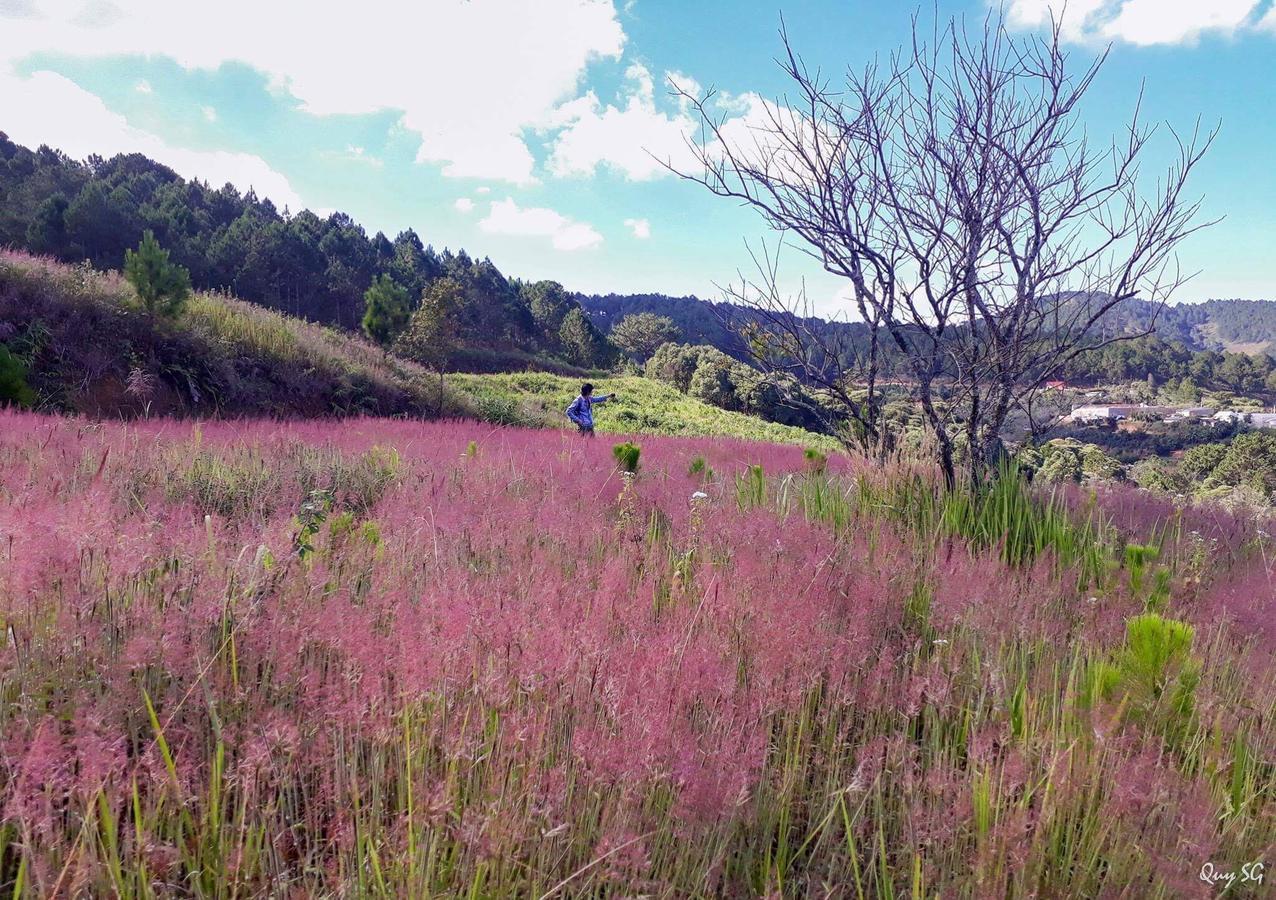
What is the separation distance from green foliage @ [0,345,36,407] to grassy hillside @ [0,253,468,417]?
36 centimetres

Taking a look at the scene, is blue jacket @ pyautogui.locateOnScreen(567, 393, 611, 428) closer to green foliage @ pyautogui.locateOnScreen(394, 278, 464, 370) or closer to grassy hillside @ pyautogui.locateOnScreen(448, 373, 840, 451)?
grassy hillside @ pyautogui.locateOnScreen(448, 373, 840, 451)

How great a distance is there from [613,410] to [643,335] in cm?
5960

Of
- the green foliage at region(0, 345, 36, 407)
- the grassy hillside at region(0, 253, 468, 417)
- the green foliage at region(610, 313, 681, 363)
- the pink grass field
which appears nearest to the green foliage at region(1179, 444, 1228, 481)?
the grassy hillside at region(0, 253, 468, 417)

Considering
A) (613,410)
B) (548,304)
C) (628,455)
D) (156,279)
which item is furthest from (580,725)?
(548,304)

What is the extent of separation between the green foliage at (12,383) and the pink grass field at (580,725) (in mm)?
8125

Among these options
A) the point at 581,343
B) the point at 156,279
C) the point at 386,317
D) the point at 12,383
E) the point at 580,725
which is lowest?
the point at 580,725

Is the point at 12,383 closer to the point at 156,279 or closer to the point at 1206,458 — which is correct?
the point at 156,279

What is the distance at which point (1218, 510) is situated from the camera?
6.26 metres

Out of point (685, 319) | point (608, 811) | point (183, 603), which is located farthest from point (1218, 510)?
point (685, 319)

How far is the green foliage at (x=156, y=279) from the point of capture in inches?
455

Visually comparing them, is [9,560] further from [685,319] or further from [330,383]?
[685,319]

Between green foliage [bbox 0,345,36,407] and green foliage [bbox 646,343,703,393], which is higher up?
green foliage [bbox 646,343,703,393]

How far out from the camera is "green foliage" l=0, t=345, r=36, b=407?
840cm

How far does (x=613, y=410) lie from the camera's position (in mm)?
27047
